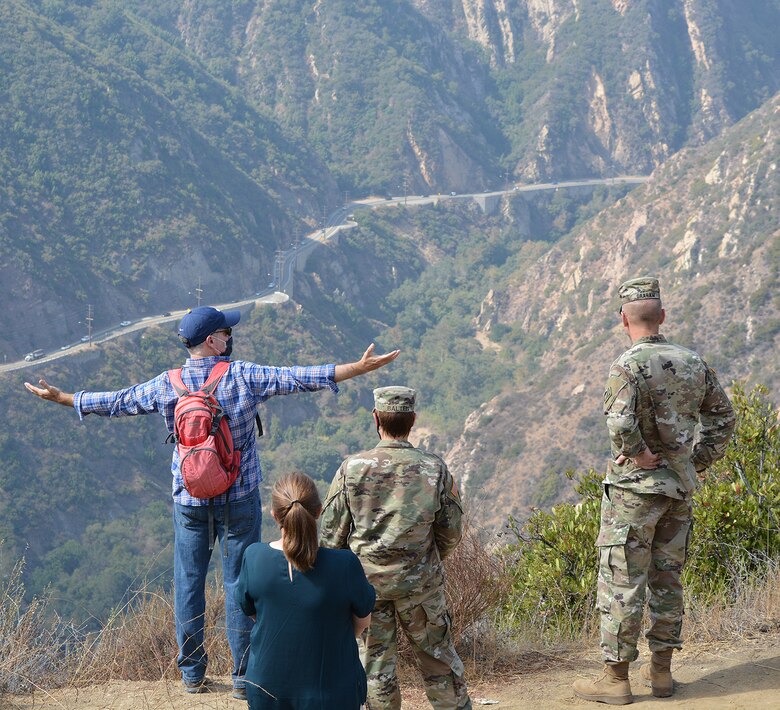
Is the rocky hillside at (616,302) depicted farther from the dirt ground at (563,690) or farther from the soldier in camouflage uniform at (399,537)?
the soldier in camouflage uniform at (399,537)

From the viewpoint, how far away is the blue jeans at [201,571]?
169 inches

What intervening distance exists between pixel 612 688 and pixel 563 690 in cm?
37

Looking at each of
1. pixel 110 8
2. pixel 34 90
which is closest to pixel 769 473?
pixel 34 90

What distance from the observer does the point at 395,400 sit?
366cm

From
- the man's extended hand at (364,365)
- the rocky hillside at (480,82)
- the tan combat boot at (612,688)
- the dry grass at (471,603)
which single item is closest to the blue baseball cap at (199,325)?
the man's extended hand at (364,365)

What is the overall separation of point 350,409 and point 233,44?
67.7 m

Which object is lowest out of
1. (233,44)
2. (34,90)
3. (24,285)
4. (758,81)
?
(24,285)

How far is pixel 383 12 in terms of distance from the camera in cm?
11694

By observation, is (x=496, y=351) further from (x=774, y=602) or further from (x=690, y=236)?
(x=774, y=602)

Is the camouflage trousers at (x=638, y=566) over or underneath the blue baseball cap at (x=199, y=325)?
underneath

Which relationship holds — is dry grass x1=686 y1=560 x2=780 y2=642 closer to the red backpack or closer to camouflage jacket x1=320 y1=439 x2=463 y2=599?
camouflage jacket x1=320 y1=439 x2=463 y2=599

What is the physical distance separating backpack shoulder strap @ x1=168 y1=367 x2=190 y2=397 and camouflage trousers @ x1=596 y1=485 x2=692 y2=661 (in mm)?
2088

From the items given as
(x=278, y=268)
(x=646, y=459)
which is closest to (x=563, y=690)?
(x=646, y=459)

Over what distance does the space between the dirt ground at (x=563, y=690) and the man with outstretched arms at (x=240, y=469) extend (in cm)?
24
